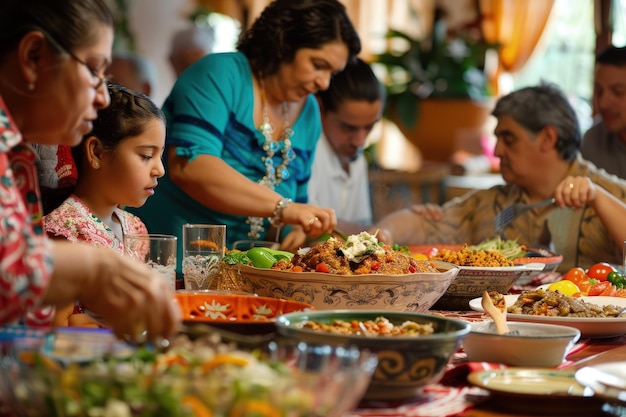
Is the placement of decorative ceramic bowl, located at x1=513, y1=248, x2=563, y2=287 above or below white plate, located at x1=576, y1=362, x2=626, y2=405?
below

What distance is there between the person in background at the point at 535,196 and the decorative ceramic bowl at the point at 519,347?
175 cm

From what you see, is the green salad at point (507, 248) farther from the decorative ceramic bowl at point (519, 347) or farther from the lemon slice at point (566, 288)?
the decorative ceramic bowl at point (519, 347)

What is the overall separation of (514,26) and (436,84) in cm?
120

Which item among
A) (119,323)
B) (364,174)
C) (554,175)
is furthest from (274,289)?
(364,174)

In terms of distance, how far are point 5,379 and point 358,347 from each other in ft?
1.50

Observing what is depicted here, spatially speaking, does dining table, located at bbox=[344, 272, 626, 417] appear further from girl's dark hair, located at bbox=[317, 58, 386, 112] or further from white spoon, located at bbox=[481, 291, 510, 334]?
girl's dark hair, located at bbox=[317, 58, 386, 112]

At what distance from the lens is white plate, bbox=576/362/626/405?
1.18 metres

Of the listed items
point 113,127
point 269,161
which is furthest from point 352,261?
point 269,161

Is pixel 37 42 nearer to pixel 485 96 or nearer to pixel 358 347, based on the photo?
pixel 358 347

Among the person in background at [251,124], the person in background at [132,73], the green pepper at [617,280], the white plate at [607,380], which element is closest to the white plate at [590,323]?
the white plate at [607,380]

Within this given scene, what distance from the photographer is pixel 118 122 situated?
6.93 feet

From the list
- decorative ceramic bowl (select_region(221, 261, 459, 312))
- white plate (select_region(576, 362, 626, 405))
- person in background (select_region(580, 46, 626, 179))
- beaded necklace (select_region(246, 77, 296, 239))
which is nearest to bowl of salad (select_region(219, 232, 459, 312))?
decorative ceramic bowl (select_region(221, 261, 459, 312))

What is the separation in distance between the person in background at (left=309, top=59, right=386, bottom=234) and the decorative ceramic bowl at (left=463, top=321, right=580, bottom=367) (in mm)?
2243

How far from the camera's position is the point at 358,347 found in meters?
1.21
